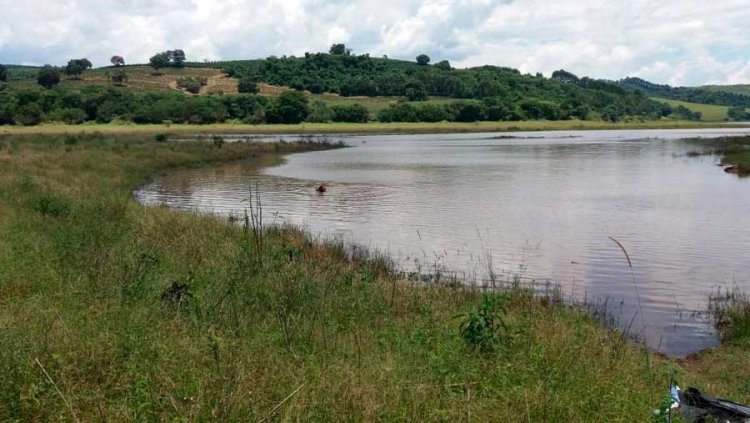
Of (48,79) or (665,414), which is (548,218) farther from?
(48,79)

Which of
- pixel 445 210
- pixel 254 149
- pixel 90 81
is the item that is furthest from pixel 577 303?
pixel 90 81

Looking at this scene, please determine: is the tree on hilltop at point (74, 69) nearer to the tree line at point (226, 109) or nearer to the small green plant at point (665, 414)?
the tree line at point (226, 109)

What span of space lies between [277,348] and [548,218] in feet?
68.6

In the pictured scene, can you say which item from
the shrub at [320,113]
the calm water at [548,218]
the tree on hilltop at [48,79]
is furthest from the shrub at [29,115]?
A: the calm water at [548,218]

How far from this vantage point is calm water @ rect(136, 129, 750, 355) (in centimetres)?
1619

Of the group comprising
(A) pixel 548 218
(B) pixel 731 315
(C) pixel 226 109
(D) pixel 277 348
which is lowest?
(A) pixel 548 218

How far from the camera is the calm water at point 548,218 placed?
16188mm

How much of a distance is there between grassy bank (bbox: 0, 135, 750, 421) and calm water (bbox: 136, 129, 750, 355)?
13.4ft

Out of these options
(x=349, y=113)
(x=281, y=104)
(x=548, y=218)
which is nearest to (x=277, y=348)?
(x=548, y=218)

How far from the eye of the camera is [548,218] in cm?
2675

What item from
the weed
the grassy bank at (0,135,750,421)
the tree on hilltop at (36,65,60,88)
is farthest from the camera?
the tree on hilltop at (36,65,60,88)

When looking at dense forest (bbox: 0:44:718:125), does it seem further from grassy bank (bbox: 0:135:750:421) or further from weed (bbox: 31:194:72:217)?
grassy bank (bbox: 0:135:750:421)

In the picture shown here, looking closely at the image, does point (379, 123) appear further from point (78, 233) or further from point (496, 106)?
point (78, 233)

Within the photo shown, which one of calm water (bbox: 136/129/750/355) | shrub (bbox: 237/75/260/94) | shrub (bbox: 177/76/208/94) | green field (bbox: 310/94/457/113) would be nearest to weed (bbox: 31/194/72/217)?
calm water (bbox: 136/129/750/355)
